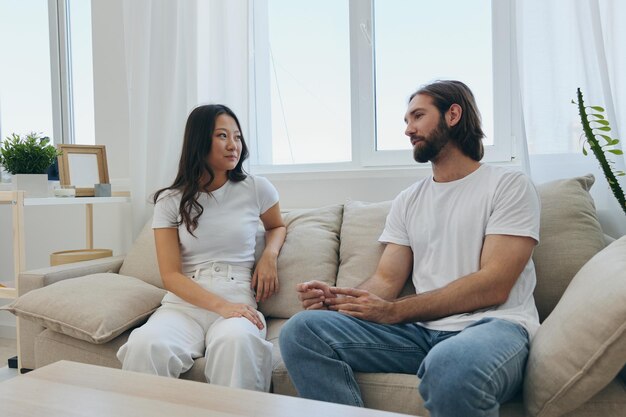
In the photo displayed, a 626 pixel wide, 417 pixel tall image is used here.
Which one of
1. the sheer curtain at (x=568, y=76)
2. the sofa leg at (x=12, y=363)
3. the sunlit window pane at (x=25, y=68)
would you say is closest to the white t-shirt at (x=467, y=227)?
the sheer curtain at (x=568, y=76)

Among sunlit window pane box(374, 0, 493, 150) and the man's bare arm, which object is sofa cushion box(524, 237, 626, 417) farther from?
sunlit window pane box(374, 0, 493, 150)

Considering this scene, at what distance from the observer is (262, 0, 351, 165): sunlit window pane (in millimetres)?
2770

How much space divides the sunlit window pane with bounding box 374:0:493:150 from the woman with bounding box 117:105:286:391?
84 cm

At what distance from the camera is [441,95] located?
6.15 feet

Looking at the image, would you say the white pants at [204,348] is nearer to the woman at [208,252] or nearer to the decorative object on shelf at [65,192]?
the woman at [208,252]

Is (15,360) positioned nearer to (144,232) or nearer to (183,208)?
(144,232)

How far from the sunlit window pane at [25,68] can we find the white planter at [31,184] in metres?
1.11

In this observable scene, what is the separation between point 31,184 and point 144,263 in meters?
0.68

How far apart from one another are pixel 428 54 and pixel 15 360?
7.67 ft

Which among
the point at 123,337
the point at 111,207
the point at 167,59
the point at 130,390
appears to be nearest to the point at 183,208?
the point at 123,337

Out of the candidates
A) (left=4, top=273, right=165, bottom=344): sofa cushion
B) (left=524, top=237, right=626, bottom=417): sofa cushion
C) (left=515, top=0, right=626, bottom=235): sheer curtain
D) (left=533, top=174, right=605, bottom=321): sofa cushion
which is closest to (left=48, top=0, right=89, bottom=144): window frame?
(left=4, top=273, right=165, bottom=344): sofa cushion

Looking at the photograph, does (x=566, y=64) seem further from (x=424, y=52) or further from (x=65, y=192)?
(x=65, y=192)

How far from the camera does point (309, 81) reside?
111 inches

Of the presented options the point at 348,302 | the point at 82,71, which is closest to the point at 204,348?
the point at 348,302
